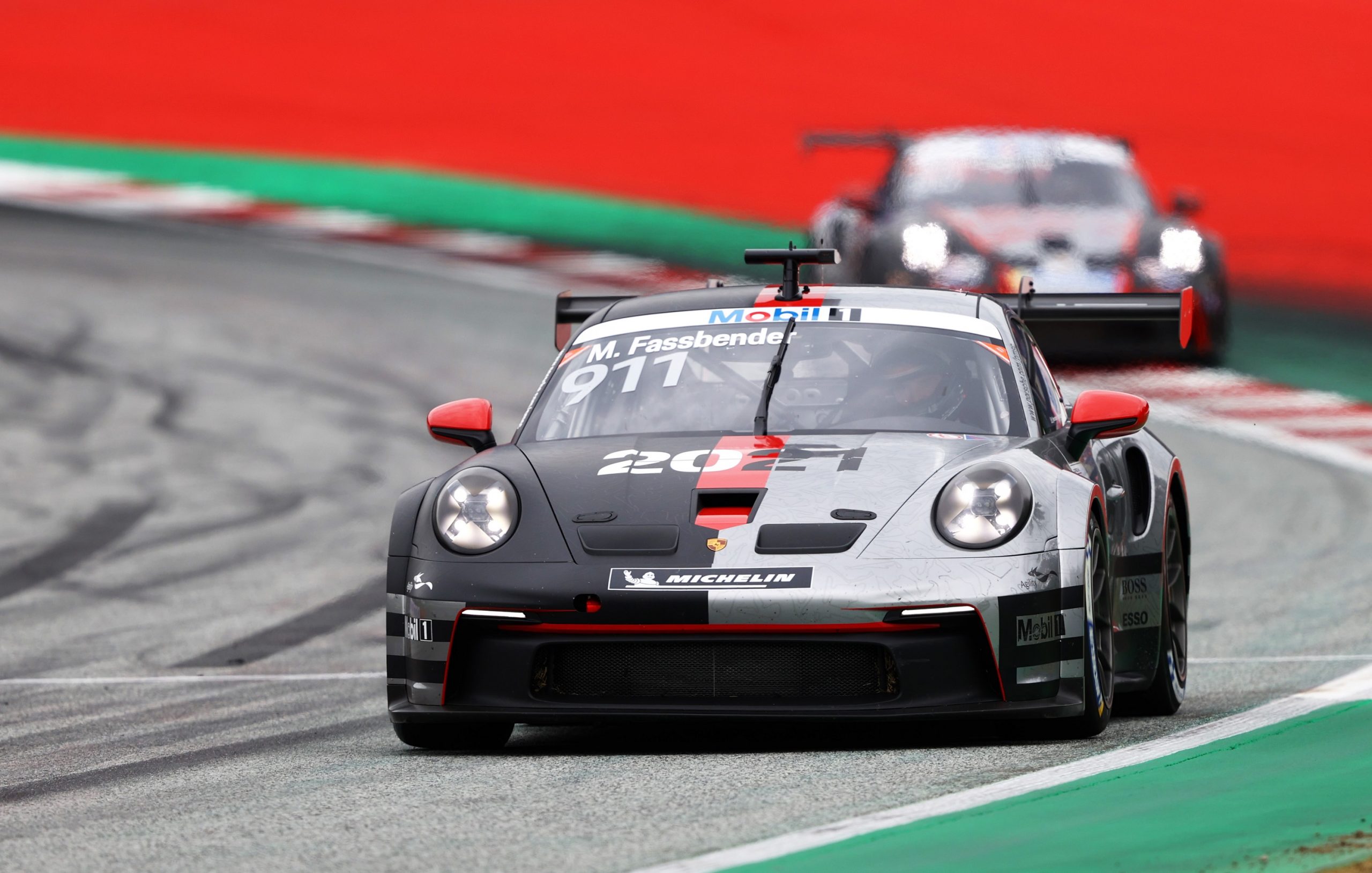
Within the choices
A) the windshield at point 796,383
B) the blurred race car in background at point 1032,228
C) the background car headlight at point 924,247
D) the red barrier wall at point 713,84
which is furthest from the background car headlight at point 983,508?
the red barrier wall at point 713,84

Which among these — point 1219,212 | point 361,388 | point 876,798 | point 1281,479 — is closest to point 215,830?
point 876,798

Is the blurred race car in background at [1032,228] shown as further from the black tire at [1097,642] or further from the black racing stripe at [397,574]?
the black racing stripe at [397,574]

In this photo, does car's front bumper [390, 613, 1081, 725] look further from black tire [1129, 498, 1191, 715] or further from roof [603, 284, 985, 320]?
roof [603, 284, 985, 320]

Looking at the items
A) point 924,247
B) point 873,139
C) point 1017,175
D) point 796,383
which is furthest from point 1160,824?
point 873,139

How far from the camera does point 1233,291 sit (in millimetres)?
19859

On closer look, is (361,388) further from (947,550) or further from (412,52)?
(947,550)

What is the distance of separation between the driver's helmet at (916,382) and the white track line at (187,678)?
220cm

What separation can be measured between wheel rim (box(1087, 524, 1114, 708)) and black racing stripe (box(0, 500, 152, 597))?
5529 mm

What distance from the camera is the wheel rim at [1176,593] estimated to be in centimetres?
705

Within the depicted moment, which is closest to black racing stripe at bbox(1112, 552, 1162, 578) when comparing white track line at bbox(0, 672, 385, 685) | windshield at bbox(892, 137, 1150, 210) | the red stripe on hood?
the red stripe on hood

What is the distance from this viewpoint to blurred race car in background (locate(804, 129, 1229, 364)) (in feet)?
48.1

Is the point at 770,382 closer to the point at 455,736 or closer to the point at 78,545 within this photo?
the point at 455,736

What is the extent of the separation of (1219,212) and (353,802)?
1747 cm

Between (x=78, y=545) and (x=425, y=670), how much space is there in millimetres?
5776
